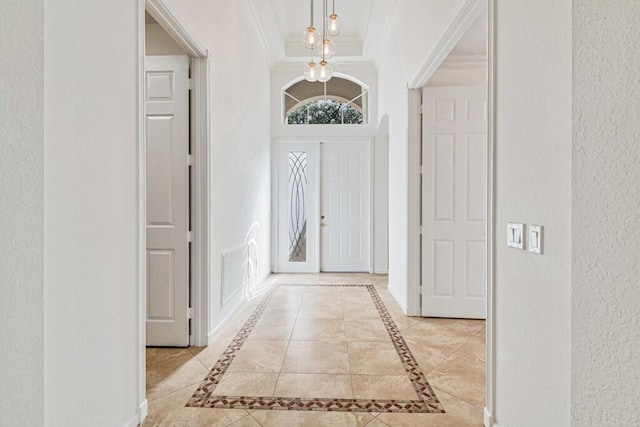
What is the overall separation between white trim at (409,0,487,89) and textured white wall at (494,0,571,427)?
17.4 inches

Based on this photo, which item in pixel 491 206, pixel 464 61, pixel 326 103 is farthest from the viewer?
pixel 326 103

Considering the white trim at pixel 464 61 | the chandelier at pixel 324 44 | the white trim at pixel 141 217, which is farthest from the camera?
the white trim at pixel 464 61

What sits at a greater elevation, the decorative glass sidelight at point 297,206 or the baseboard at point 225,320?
the decorative glass sidelight at point 297,206

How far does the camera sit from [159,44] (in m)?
2.99

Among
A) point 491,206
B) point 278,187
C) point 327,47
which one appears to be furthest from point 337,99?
point 491,206

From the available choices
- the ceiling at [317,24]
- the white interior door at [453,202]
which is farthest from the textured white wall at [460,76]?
the ceiling at [317,24]

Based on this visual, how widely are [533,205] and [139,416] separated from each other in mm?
2295

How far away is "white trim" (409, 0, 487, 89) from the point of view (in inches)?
85.2

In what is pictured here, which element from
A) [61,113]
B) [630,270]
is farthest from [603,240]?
[61,113]

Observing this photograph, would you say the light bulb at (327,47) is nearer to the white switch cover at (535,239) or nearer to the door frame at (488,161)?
the door frame at (488,161)

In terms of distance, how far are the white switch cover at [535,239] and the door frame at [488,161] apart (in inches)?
13.1

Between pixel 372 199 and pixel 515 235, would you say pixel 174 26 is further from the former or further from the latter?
pixel 372 199

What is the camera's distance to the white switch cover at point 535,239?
1.46 m

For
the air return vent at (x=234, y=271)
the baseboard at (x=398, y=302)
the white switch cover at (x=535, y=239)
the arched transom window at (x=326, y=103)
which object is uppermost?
the arched transom window at (x=326, y=103)
